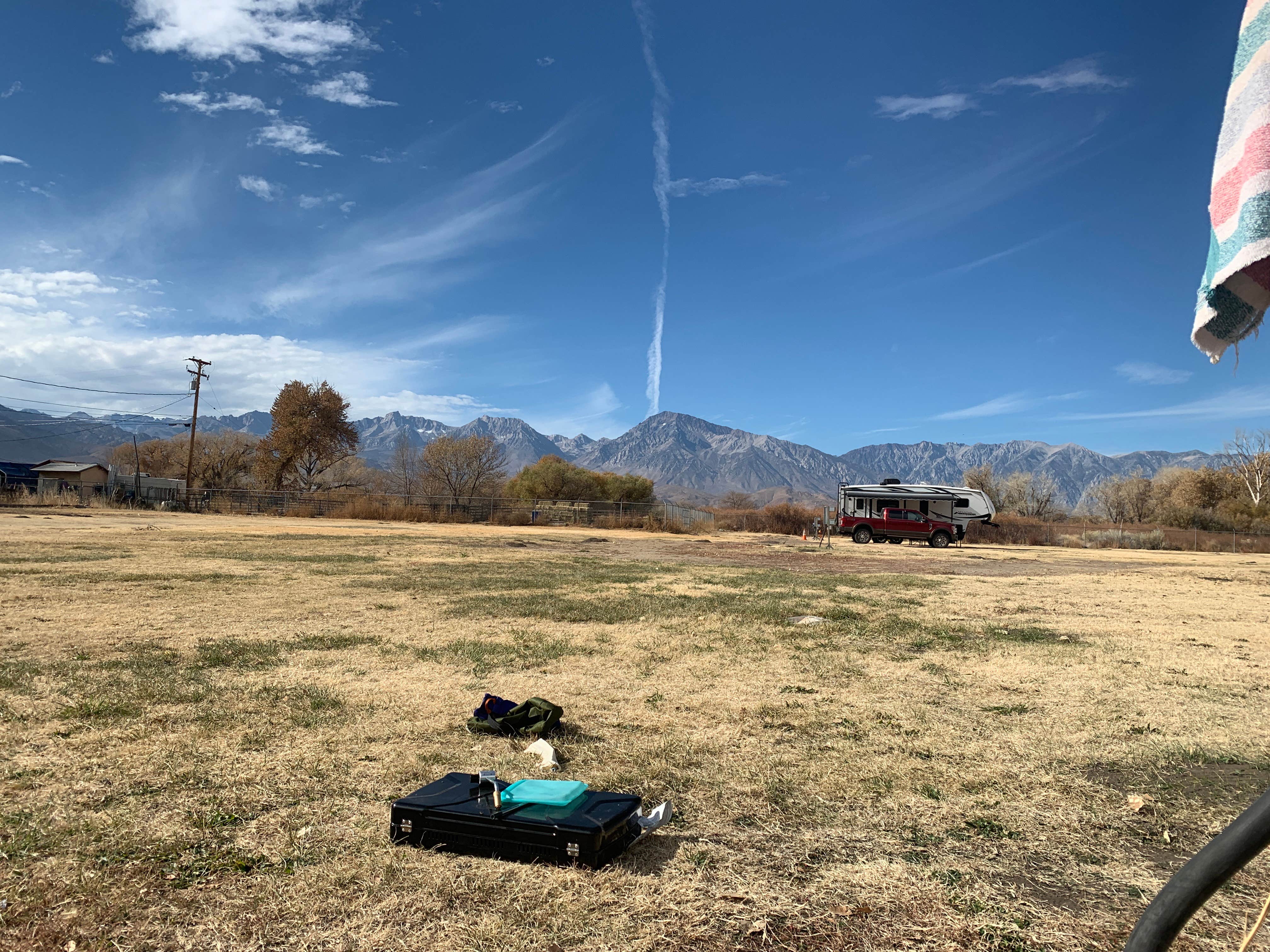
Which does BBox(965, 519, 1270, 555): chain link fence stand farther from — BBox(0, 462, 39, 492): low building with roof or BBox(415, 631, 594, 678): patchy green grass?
BBox(0, 462, 39, 492): low building with roof

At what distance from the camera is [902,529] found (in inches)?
1328

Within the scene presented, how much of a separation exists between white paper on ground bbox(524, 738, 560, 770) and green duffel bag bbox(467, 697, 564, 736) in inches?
10.3

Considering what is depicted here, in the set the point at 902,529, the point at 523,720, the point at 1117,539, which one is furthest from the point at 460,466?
the point at 523,720

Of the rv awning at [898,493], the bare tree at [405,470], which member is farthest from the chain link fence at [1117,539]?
the bare tree at [405,470]

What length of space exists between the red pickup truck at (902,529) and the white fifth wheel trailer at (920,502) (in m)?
0.43

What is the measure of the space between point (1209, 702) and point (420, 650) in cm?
685

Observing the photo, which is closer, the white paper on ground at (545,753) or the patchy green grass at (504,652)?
the white paper on ground at (545,753)

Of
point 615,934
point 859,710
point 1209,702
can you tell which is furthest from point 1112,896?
point 1209,702

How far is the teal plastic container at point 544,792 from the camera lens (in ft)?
10.4

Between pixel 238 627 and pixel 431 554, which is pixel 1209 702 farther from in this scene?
pixel 431 554

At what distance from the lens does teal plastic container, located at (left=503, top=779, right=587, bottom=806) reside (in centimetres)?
318

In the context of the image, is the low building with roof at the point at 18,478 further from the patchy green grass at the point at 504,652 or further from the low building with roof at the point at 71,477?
the patchy green grass at the point at 504,652

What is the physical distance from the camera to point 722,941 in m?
2.49

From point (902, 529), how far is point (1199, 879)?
3482 cm
